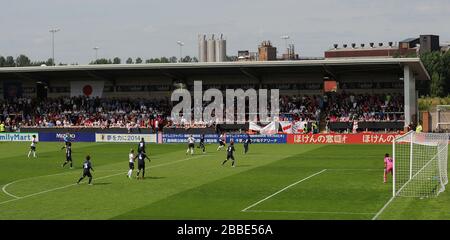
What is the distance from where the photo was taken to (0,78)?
8519cm

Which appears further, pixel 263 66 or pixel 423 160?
pixel 263 66

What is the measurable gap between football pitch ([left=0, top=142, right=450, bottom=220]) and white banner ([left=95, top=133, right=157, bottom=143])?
52.2 ft

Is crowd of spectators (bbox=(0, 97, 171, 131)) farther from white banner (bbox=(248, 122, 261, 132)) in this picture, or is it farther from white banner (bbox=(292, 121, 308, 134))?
white banner (bbox=(292, 121, 308, 134))

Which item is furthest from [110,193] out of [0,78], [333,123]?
[0,78]

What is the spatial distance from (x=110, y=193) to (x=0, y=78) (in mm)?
60401

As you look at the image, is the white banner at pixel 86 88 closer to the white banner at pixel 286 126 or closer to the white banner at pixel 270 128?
the white banner at pixel 270 128

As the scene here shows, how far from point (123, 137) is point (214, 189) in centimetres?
3917

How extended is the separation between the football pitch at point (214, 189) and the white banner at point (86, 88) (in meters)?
31.7

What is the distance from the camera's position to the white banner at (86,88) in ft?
269

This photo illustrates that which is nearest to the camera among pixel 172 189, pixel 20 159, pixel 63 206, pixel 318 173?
pixel 63 206

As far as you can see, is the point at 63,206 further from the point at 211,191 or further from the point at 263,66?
the point at 263,66

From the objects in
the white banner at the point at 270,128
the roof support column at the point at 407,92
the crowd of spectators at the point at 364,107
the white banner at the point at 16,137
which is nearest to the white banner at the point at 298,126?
the white banner at the point at 270,128

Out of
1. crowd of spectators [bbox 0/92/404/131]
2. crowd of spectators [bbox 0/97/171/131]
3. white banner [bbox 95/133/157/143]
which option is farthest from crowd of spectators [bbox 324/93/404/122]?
crowd of spectators [bbox 0/97/171/131]
